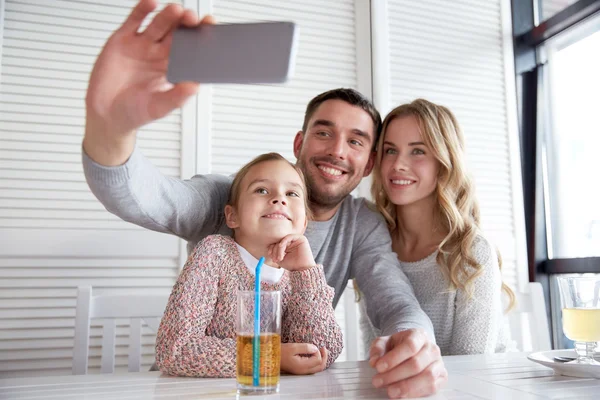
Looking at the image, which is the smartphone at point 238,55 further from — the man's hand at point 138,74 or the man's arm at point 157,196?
the man's arm at point 157,196

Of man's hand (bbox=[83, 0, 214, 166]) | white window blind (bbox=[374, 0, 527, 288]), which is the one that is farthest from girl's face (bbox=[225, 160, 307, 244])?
white window blind (bbox=[374, 0, 527, 288])

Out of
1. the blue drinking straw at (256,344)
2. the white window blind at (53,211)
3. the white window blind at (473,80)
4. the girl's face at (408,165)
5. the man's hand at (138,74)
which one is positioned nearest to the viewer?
the man's hand at (138,74)

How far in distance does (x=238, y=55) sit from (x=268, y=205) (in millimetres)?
678

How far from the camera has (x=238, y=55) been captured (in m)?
0.58

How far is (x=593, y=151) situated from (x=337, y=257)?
160cm

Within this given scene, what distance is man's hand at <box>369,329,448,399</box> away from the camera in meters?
0.83

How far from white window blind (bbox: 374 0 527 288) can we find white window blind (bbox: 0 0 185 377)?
127 centimetres

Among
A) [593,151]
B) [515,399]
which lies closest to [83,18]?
[515,399]

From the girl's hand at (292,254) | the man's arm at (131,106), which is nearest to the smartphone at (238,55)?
the man's arm at (131,106)

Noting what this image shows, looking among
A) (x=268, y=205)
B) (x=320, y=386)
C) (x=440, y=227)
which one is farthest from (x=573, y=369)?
(x=440, y=227)

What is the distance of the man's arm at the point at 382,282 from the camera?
121cm

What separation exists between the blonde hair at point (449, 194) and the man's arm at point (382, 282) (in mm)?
164

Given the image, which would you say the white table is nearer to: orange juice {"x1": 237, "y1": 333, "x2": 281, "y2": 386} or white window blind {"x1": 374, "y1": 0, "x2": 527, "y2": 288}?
orange juice {"x1": 237, "y1": 333, "x2": 281, "y2": 386}

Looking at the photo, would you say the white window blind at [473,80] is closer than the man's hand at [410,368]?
No
